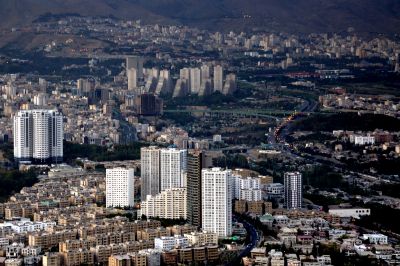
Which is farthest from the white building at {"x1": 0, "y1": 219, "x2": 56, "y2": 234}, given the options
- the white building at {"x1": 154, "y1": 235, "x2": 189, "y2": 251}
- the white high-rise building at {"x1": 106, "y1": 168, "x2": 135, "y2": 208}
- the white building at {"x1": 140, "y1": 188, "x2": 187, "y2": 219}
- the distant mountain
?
the distant mountain

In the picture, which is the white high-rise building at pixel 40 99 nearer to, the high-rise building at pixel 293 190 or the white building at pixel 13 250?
the high-rise building at pixel 293 190

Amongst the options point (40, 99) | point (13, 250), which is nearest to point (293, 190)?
point (13, 250)

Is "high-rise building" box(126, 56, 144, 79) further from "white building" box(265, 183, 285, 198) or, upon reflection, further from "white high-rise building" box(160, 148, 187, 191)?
"white high-rise building" box(160, 148, 187, 191)

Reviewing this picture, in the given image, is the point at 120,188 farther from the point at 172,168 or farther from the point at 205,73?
the point at 205,73

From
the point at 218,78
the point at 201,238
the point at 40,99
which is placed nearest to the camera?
the point at 201,238

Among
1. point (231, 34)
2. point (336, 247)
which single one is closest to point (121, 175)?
point (336, 247)

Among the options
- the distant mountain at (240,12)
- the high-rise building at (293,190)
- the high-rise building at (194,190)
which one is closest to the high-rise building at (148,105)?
the distant mountain at (240,12)
